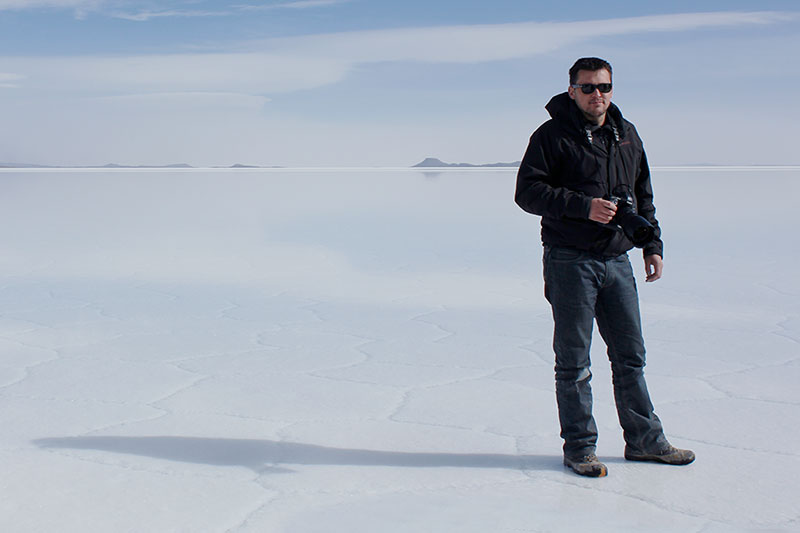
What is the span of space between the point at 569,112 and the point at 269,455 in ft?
4.07

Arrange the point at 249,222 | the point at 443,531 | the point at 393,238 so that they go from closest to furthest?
1. the point at 443,531
2. the point at 393,238
3. the point at 249,222

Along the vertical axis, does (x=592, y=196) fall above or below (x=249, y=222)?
above

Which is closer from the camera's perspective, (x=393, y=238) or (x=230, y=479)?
(x=230, y=479)

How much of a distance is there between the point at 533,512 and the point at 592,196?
2.62ft

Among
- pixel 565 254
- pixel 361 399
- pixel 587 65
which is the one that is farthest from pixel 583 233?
pixel 361 399

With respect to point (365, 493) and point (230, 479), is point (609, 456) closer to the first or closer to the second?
point (365, 493)

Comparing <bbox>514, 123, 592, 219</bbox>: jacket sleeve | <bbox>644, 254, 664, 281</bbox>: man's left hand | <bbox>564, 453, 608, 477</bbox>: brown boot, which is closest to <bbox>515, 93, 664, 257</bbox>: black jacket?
<bbox>514, 123, 592, 219</bbox>: jacket sleeve

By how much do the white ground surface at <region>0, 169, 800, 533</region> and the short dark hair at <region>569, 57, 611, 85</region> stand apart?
103cm

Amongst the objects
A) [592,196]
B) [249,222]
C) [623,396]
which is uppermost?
[592,196]

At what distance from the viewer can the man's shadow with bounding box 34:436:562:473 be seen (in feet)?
8.59

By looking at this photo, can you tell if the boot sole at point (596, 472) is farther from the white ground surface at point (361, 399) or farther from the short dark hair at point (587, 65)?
the short dark hair at point (587, 65)

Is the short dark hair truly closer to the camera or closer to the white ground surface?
the camera

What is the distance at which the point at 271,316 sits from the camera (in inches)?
195

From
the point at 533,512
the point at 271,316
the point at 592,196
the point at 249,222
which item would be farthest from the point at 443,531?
the point at 249,222
